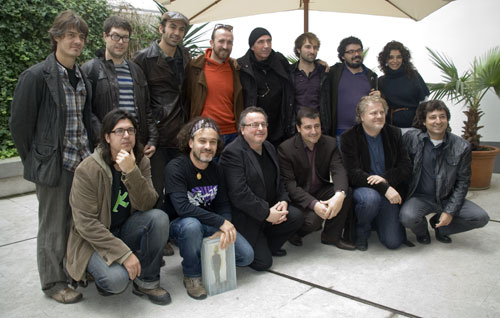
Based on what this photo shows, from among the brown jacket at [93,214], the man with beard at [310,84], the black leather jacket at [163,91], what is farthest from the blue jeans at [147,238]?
the man with beard at [310,84]

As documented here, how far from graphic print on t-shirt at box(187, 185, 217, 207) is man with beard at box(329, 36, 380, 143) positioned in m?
1.63

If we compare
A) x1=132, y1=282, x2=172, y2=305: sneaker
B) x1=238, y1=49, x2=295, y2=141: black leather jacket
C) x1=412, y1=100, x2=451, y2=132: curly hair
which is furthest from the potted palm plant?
x1=132, y1=282, x2=172, y2=305: sneaker

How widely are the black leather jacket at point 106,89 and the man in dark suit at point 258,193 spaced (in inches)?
30.4

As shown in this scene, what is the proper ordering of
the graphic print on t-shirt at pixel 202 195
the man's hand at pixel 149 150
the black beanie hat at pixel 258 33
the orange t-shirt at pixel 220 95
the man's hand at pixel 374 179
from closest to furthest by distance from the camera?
the graphic print on t-shirt at pixel 202 195, the man's hand at pixel 149 150, the man's hand at pixel 374 179, the orange t-shirt at pixel 220 95, the black beanie hat at pixel 258 33

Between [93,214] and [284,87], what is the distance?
87.1 inches

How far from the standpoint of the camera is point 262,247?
10.5 feet

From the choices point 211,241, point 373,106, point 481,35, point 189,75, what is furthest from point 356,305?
point 481,35

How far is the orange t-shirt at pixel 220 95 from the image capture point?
3680mm

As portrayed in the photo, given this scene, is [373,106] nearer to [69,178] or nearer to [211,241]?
[211,241]

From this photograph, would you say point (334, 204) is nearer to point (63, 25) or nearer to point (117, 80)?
point (117, 80)

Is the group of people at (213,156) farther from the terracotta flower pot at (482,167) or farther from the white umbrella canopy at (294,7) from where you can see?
the terracotta flower pot at (482,167)

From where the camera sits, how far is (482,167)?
5320mm

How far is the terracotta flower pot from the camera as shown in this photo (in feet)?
17.3

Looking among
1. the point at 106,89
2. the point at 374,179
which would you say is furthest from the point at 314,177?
the point at 106,89
